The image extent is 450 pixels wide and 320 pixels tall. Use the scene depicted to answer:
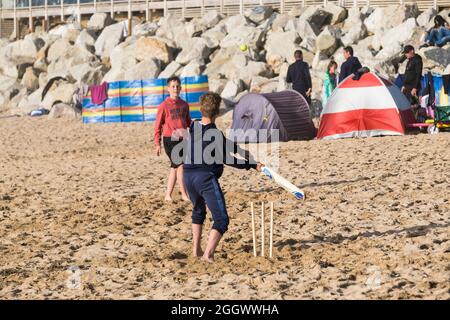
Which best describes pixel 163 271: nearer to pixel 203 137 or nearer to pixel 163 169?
pixel 203 137

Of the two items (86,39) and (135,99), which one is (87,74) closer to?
(86,39)

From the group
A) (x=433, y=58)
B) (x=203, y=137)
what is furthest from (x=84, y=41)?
(x=203, y=137)

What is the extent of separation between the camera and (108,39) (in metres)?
38.6

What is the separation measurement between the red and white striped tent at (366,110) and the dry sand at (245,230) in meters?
1.14

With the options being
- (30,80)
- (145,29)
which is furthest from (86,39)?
(30,80)

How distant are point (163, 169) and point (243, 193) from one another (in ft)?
10.2

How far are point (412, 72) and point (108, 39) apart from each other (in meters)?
23.7

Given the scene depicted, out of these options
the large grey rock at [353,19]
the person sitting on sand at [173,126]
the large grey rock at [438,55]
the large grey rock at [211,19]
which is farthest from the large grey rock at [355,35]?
the person sitting on sand at [173,126]

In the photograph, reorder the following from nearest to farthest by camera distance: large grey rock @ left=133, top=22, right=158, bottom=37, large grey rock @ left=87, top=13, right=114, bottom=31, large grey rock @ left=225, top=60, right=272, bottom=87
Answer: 1. large grey rock @ left=225, top=60, right=272, bottom=87
2. large grey rock @ left=133, top=22, right=158, bottom=37
3. large grey rock @ left=87, top=13, right=114, bottom=31

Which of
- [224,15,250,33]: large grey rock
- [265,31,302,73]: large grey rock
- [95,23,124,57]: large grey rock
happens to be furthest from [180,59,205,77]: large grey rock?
[95,23,124,57]: large grey rock

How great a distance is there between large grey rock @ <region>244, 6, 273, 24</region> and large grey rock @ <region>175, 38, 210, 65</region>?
125 inches

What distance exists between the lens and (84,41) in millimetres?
39625

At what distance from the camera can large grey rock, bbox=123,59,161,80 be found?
3102 cm

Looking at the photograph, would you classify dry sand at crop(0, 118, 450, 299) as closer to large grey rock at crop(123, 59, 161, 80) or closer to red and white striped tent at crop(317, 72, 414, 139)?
Result: red and white striped tent at crop(317, 72, 414, 139)
